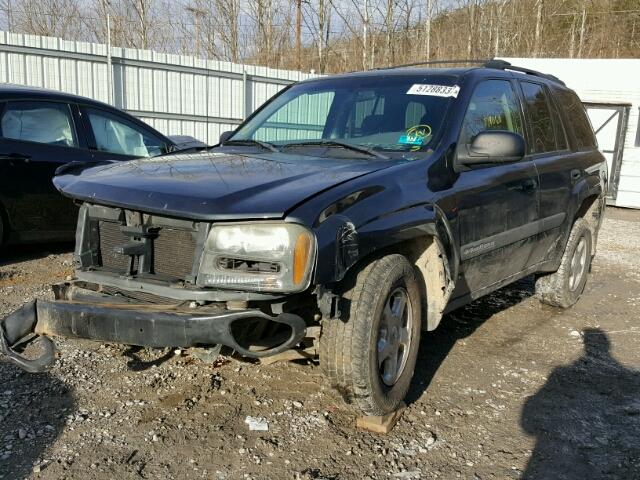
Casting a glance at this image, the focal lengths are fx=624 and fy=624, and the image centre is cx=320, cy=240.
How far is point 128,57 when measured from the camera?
13.1 metres

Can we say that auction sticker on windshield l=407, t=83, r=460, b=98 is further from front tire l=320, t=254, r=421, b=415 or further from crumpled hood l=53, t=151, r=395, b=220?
front tire l=320, t=254, r=421, b=415

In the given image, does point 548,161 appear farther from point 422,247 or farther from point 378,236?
point 378,236

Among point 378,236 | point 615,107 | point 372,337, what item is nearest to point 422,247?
point 378,236

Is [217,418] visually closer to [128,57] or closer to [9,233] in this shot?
[9,233]

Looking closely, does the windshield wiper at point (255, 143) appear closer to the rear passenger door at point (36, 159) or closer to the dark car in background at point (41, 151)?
the dark car in background at point (41, 151)

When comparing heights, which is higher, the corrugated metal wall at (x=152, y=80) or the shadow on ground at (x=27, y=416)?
the corrugated metal wall at (x=152, y=80)

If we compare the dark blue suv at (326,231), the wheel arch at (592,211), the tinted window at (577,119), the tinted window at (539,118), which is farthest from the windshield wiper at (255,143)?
the wheel arch at (592,211)

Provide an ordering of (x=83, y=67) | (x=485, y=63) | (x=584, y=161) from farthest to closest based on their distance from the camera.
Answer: (x=83, y=67) → (x=584, y=161) → (x=485, y=63)

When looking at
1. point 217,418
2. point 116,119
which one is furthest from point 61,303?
point 116,119

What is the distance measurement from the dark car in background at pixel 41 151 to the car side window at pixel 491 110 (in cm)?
385

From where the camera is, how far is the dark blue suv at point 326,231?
8.89 ft

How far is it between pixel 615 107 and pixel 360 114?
11.5 m

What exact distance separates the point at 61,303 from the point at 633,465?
113 inches

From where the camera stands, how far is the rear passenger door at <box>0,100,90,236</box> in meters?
5.90
